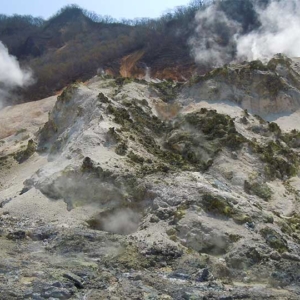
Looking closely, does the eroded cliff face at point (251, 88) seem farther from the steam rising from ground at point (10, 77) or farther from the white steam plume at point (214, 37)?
the white steam plume at point (214, 37)

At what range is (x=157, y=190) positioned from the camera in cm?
1638

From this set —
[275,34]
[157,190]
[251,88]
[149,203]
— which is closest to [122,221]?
[149,203]

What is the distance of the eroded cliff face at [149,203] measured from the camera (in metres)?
11.9

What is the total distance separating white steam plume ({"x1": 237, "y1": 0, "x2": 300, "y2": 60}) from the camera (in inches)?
1748

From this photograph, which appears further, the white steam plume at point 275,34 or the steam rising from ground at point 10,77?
the steam rising from ground at point 10,77

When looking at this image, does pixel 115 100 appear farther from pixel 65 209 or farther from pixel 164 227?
pixel 164 227

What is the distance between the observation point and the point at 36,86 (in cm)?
5103

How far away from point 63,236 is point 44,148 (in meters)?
10.1

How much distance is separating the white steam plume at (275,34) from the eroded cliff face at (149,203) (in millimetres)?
→ 19565

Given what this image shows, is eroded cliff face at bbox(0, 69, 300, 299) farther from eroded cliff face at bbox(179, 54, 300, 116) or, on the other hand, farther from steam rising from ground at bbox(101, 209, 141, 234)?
eroded cliff face at bbox(179, 54, 300, 116)

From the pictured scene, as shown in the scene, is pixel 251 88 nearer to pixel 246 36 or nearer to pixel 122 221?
pixel 122 221

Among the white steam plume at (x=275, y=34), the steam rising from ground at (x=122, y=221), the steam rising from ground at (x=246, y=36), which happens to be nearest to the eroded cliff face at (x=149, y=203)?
the steam rising from ground at (x=122, y=221)

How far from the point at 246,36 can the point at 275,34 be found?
433 inches

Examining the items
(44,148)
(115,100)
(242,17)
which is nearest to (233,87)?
(115,100)
